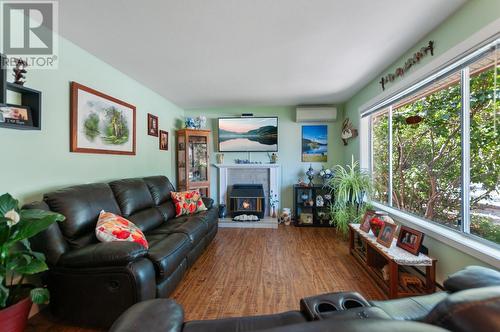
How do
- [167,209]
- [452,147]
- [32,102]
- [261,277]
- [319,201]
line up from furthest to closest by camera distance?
[319,201], [167,209], [261,277], [452,147], [32,102]

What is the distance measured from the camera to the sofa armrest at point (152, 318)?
65 cm

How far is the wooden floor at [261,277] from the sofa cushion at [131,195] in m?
0.98

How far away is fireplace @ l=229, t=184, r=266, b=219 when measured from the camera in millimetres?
4383

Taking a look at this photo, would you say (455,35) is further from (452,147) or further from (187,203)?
(187,203)

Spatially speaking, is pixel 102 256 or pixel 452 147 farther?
pixel 452 147

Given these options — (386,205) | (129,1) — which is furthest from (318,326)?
(386,205)

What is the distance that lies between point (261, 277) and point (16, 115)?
263 cm

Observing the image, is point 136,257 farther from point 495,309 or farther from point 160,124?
point 160,124

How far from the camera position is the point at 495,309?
1.54 ft

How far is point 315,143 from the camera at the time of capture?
15.1 feet

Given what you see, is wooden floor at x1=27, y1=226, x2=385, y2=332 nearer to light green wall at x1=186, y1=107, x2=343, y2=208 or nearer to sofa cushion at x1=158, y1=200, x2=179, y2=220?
sofa cushion at x1=158, y1=200, x2=179, y2=220

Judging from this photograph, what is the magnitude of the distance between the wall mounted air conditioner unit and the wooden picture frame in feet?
8.92

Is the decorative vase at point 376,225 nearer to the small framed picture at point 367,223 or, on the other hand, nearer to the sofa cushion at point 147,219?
the small framed picture at point 367,223

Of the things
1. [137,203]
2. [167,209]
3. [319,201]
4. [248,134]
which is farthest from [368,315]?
[248,134]
